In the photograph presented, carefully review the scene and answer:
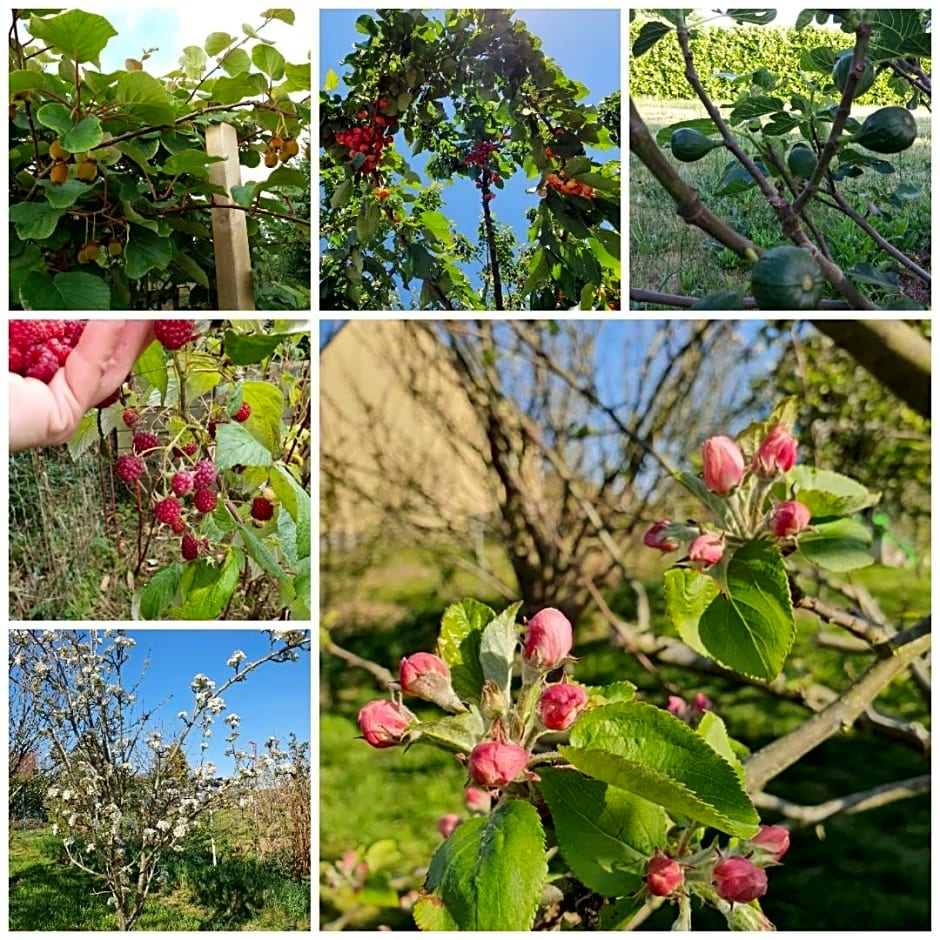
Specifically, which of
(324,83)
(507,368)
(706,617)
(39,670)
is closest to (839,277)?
(706,617)

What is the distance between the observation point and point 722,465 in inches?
36.7

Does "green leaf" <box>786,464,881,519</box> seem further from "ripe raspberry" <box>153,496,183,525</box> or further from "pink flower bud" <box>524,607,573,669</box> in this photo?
"ripe raspberry" <box>153,496,183,525</box>

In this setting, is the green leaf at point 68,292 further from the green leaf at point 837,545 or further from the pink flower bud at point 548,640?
the green leaf at point 837,545

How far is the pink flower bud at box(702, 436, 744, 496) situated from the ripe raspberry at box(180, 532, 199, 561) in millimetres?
629

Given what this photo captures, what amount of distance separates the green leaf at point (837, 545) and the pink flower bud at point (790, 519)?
3.1 inches

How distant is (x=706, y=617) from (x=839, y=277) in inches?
17.8

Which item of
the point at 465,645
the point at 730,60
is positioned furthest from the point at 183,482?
the point at 730,60

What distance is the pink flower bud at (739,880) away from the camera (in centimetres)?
91

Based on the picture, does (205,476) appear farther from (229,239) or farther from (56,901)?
(56,901)

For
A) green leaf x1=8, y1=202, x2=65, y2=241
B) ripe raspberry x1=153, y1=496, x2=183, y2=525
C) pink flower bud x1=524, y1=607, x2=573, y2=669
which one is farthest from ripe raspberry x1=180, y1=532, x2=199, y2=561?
pink flower bud x1=524, y1=607, x2=573, y2=669

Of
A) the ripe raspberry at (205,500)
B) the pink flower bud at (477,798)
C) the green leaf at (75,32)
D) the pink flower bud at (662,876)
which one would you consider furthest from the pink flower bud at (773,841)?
the green leaf at (75,32)

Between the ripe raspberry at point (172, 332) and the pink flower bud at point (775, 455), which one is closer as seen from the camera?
the pink flower bud at point (775, 455)

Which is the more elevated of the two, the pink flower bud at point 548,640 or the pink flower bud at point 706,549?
the pink flower bud at point 706,549

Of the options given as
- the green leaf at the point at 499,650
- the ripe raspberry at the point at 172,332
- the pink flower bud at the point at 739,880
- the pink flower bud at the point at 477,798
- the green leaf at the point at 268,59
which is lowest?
the pink flower bud at the point at 477,798
